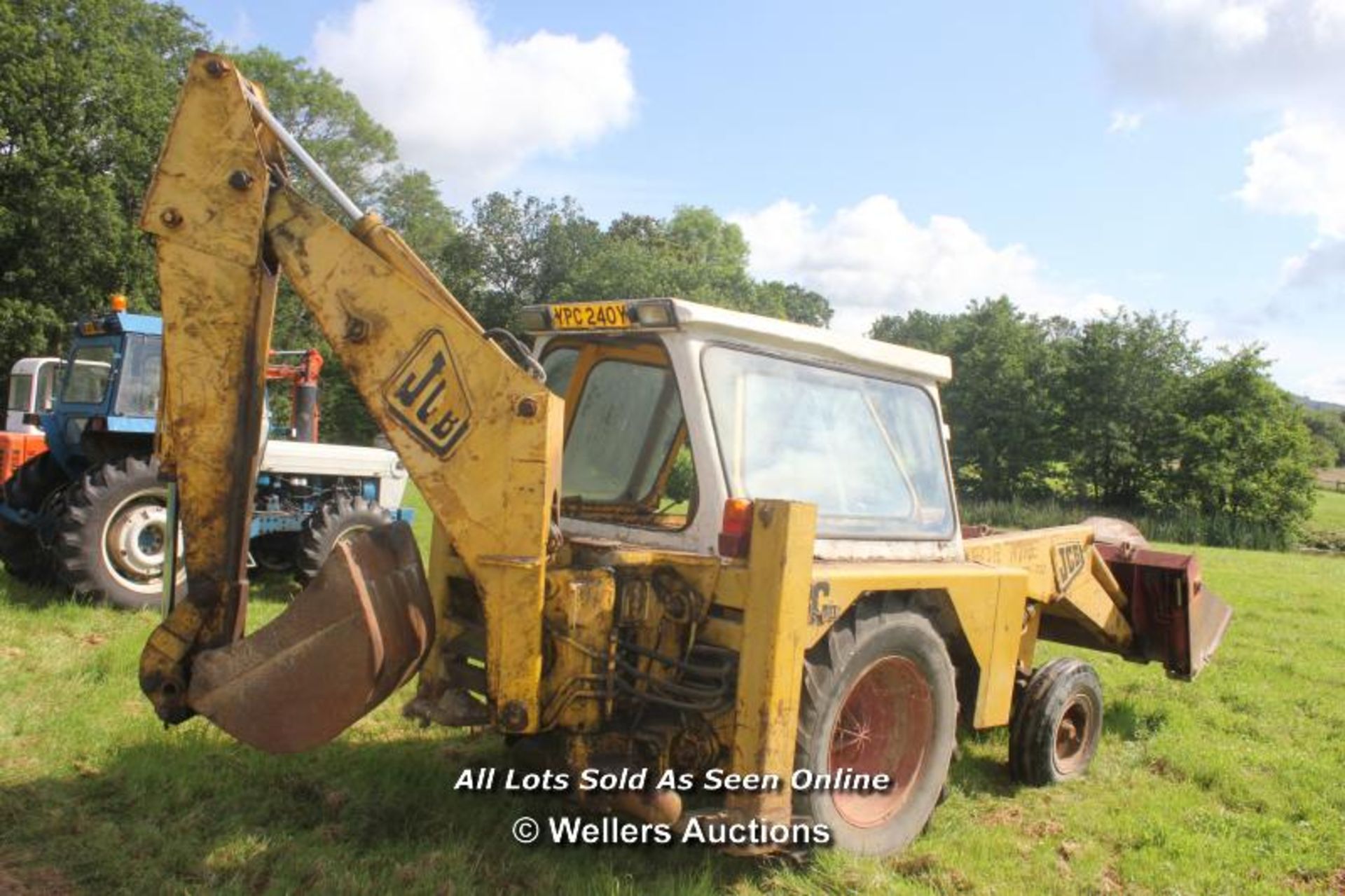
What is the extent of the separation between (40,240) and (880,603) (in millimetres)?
27060

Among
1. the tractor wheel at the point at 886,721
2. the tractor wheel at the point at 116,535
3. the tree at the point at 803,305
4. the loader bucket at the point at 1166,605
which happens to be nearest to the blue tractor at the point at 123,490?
the tractor wheel at the point at 116,535

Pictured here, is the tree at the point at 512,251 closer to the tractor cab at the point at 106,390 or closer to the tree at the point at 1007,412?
the tree at the point at 1007,412

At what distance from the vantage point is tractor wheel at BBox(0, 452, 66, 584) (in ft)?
29.7

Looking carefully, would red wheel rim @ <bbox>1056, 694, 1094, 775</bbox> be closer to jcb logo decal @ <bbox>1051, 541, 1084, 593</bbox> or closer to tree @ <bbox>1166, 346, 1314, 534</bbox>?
jcb logo decal @ <bbox>1051, 541, 1084, 593</bbox>

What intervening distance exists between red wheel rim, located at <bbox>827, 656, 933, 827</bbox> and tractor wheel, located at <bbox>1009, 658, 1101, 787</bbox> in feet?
4.02

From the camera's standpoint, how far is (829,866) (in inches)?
151

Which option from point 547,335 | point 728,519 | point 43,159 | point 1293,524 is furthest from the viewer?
point 1293,524

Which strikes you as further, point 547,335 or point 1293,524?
point 1293,524

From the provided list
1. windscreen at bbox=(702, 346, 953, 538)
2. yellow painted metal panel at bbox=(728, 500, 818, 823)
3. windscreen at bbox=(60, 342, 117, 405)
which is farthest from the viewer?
windscreen at bbox=(60, 342, 117, 405)

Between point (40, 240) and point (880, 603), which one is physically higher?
point (40, 240)

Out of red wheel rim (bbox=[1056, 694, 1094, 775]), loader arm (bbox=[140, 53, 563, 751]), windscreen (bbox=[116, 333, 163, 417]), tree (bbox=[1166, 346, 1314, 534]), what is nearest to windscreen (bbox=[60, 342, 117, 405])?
windscreen (bbox=[116, 333, 163, 417])

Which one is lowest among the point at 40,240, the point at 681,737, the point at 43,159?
the point at 681,737

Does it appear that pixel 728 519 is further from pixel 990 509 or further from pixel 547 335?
pixel 990 509

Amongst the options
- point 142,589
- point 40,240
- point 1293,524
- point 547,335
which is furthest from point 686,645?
point 1293,524
